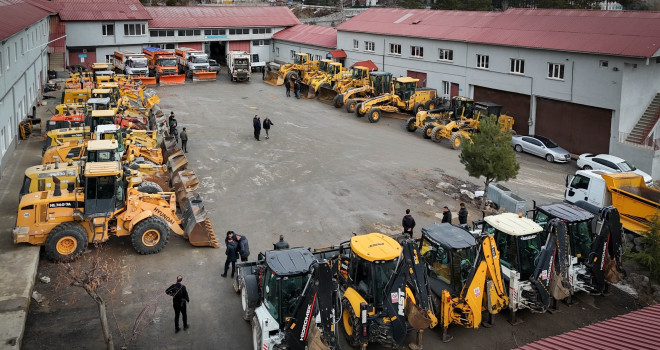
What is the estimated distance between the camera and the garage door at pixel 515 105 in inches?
1353

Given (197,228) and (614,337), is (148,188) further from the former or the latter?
(614,337)

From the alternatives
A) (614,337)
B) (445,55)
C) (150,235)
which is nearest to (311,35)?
(445,55)

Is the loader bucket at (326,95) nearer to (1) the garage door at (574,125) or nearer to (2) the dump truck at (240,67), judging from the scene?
(2) the dump truck at (240,67)

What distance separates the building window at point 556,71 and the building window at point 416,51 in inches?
458

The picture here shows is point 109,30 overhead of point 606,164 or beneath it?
overhead

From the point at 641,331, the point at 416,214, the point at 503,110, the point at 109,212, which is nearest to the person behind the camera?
the point at 641,331

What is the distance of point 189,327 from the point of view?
44.6ft

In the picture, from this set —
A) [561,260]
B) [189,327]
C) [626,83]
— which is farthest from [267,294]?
[626,83]

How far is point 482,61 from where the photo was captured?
3722 cm

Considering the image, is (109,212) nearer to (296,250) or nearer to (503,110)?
(296,250)

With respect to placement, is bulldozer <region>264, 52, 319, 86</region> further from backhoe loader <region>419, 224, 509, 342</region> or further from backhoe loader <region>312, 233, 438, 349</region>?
backhoe loader <region>312, 233, 438, 349</region>

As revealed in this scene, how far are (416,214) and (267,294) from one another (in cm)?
1033

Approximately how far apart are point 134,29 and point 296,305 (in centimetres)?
4724

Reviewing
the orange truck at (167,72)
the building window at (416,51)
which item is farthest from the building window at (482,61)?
the orange truck at (167,72)
